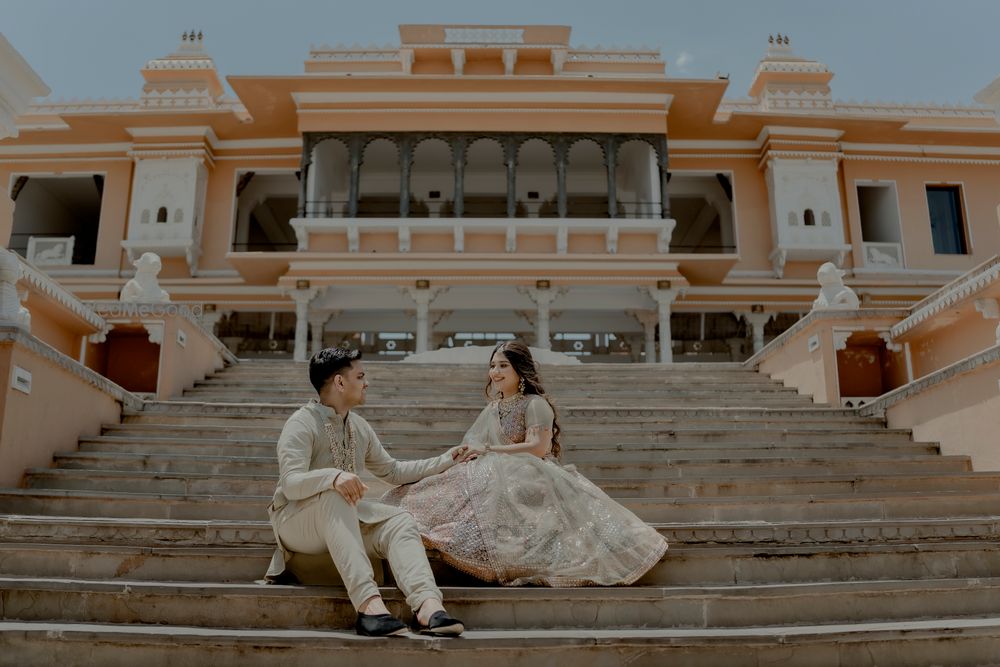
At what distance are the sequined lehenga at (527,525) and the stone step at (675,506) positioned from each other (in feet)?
3.71

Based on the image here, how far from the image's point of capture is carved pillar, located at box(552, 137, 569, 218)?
15.6 metres

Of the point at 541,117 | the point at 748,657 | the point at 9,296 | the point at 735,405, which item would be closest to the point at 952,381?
the point at 735,405

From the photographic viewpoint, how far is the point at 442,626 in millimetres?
3055

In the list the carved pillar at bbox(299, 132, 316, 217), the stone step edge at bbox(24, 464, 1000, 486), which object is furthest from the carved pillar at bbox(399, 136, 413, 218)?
the stone step edge at bbox(24, 464, 1000, 486)

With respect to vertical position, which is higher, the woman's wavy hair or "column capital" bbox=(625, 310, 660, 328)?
"column capital" bbox=(625, 310, 660, 328)

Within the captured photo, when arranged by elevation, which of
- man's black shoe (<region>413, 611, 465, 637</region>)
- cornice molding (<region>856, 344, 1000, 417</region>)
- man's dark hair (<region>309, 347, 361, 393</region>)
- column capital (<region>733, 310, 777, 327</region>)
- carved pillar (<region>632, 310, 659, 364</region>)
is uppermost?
column capital (<region>733, 310, 777, 327</region>)

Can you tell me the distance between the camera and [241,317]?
18.5m

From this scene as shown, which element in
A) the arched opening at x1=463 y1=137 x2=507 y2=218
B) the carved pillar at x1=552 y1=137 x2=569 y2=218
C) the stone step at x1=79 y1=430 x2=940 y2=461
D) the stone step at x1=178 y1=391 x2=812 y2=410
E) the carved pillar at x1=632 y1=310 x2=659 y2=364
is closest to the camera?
the stone step at x1=79 y1=430 x2=940 y2=461

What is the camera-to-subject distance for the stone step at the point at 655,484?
525cm

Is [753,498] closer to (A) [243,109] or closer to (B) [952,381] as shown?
(B) [952,381]

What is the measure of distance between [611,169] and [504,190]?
388 centimetres

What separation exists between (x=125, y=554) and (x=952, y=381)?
567 centimetres

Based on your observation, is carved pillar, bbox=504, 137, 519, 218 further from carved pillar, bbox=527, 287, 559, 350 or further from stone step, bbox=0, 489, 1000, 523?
stone step, bbox=0, 489, 1000, 523

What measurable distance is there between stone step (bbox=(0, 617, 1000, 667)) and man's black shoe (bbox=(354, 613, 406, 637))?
4cm
